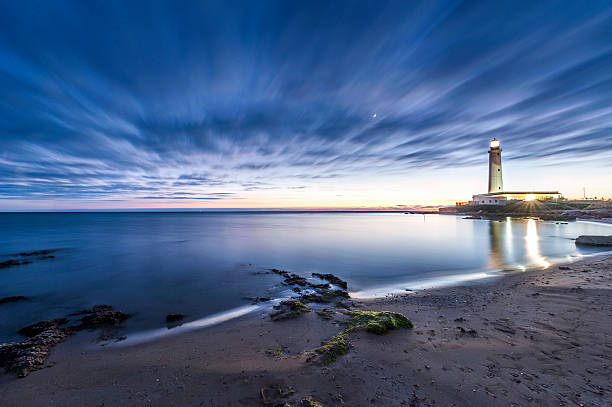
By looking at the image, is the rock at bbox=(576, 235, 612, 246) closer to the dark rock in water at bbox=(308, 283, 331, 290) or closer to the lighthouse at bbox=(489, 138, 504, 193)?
the dark rock in water at bbox=(308, 283, 331, 290)

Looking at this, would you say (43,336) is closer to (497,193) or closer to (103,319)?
(103,319)

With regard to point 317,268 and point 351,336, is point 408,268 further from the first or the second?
point 351,336

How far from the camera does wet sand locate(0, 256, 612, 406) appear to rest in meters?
3.84

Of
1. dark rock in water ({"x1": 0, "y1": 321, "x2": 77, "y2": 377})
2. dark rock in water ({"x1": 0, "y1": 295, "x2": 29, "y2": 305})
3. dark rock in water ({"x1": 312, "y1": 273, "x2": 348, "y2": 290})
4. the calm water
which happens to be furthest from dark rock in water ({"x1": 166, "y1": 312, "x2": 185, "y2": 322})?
dark rock in water ({"x1": 0, "y1": 295, "x2": 29, "y2": 305})

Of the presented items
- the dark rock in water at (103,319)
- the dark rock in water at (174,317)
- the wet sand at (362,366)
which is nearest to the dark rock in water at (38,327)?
the dark rock in water at (103,319)

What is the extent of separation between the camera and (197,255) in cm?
2128

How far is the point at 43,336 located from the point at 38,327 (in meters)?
1.35

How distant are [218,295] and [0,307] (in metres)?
8.12

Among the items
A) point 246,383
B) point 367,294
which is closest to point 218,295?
A: point 367,294

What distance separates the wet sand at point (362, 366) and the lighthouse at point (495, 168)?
278 feet

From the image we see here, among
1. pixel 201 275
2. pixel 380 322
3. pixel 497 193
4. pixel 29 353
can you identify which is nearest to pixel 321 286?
pixel 380 322

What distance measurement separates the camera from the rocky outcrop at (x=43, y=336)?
5241mm

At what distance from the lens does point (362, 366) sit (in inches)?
180

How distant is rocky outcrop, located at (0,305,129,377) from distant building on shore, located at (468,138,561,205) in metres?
93.2
